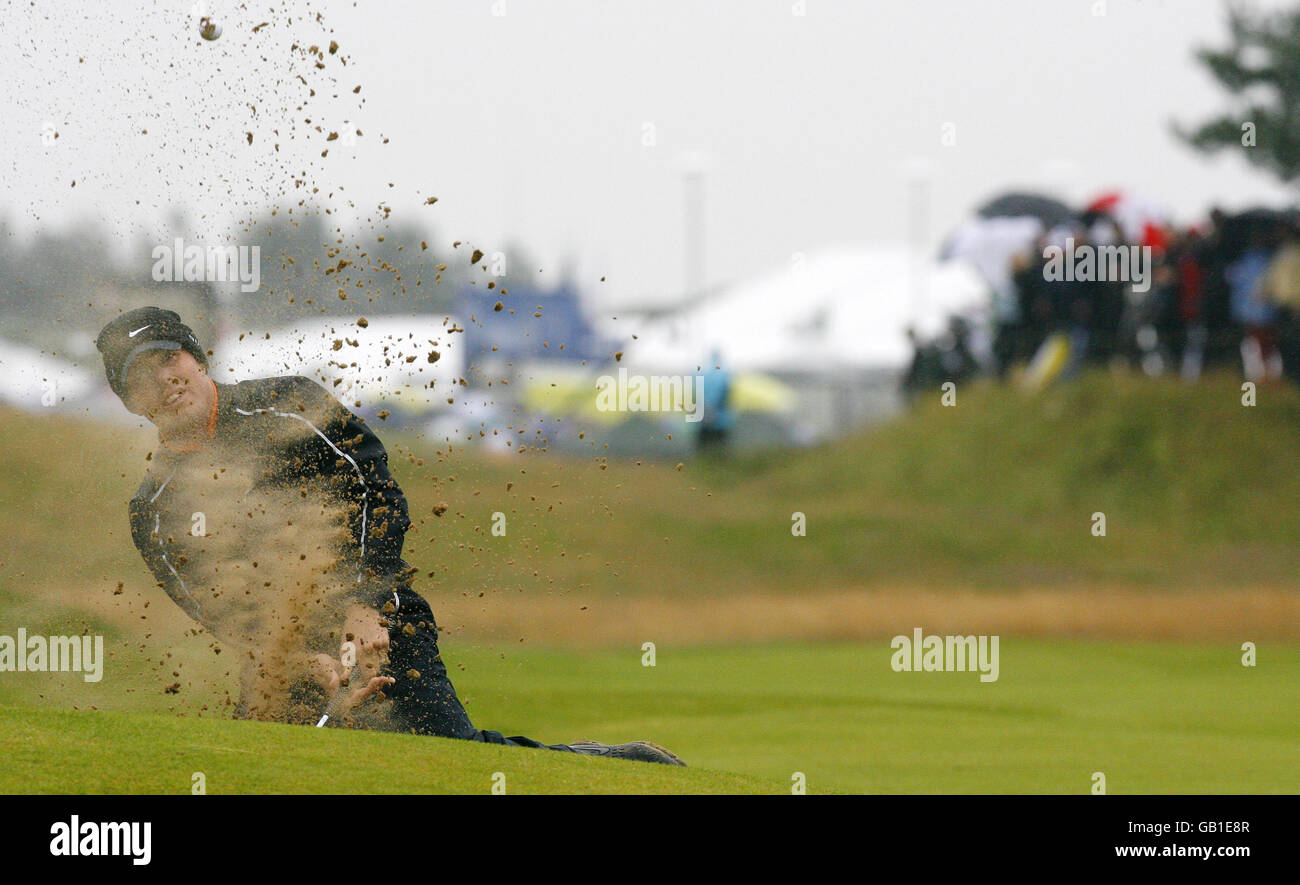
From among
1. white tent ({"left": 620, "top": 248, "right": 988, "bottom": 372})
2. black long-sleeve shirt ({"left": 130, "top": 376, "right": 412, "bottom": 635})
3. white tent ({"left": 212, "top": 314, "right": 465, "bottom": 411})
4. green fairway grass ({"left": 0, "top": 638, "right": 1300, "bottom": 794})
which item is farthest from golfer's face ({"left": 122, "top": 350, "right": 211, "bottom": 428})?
white tent ({"left": 620, "top": 248, "right": 988, "bottom": 372})

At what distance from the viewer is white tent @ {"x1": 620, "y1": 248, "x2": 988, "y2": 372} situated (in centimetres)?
5506

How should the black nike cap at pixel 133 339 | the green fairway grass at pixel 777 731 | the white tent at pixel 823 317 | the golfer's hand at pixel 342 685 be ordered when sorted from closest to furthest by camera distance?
the green fairway grass at pixel 777 731, the black nike cap at pixel 133 339, the golfer's hand at pixel 342 685, the white tent at pixel 823 317

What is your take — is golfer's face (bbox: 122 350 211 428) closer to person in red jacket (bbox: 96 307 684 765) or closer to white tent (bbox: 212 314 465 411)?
person in red jacket (bbox: 96 307 684 765)

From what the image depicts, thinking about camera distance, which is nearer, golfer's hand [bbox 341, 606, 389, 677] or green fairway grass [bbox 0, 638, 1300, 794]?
green fairway grass [bbox 0, 638, 1300, 794]

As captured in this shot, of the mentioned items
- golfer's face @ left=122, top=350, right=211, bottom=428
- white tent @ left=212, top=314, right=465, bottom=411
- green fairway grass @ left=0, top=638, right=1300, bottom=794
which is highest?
white tent @ left=212, top=314, right=465, bottom=411

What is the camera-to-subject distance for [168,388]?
9398 mm

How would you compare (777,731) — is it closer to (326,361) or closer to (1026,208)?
(326,361)

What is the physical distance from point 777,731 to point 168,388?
7539 millimetres

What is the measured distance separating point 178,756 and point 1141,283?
31780 millimetres

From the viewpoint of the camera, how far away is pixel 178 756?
8.20 m

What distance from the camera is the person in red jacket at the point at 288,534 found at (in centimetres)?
948

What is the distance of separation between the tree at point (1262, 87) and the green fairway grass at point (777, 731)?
2351 cm

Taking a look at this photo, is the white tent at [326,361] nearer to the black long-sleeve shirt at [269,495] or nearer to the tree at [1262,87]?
the black long-sleeve shirt at [269,495]

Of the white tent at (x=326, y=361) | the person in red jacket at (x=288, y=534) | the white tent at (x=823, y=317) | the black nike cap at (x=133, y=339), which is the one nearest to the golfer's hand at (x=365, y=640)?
the person in red jacket at (x=288, y=534)
